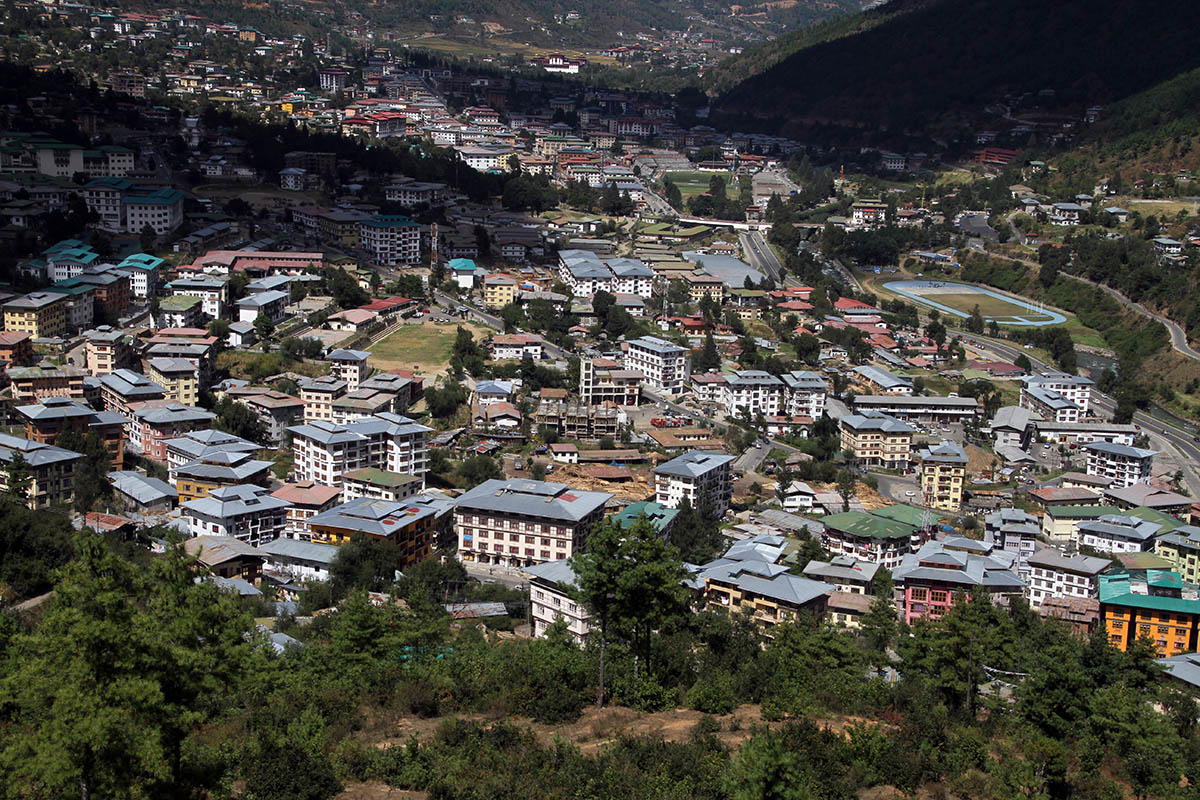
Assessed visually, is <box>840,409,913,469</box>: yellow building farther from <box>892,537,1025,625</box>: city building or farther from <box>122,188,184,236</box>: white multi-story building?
<box>122,188,184,236</box>: white multi-story building

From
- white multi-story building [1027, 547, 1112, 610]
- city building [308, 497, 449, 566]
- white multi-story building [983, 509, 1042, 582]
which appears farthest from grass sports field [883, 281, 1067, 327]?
city building [308, 497, 449, 566]

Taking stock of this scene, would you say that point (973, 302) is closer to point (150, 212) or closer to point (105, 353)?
point (150, 212)

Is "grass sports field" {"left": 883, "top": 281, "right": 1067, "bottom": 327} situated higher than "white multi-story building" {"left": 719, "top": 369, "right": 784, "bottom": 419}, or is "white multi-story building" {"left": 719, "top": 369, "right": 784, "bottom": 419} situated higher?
"grass sports field" {"left": 883, "top": 281, "right": 1067, "bottom": 327}

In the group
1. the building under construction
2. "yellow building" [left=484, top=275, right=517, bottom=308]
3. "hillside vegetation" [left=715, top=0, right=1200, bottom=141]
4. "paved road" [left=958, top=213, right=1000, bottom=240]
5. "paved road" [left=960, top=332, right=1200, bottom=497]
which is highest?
"hillside vegetation" [left=715, top=0, right=1200, bottom=141]

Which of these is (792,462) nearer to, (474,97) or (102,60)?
(102,60)

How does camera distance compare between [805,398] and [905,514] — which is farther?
[805,398]

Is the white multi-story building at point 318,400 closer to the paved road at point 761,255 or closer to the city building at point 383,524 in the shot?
the city building at point 383,524

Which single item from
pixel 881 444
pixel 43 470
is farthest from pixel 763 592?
pixel 43 470

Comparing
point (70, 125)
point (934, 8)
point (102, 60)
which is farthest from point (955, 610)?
point (934, 8)
